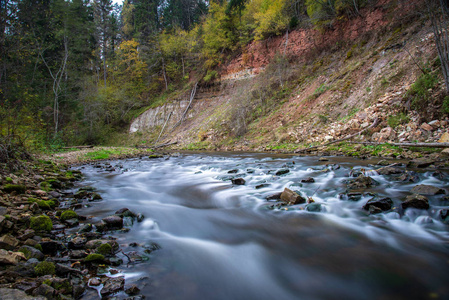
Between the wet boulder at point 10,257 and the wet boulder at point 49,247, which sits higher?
the wet boulder at point 10,257

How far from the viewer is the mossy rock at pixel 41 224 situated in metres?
2.86

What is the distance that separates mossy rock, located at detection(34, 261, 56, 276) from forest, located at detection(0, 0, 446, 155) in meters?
11.4

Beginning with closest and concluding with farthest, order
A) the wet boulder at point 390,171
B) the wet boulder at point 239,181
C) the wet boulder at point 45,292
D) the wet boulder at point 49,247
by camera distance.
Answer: the wet boulder at point 45,292 → the wet boulder at point 49,247 → the wet boulder at point 390,171 → the wet boulder at point 239,181

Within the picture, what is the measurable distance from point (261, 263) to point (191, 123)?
81.9 feet

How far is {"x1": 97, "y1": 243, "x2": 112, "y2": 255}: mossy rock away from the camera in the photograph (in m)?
2.52

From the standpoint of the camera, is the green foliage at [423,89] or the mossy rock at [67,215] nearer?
the mossy rock at [67,215]

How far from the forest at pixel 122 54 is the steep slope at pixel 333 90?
2.10 meters

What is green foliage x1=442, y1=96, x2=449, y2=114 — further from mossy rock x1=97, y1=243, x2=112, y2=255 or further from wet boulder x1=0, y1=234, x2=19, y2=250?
wet boulder x1=0, y1=234, x2=19, y2=250

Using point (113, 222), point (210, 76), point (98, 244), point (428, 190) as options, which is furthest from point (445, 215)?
point (210, 76)

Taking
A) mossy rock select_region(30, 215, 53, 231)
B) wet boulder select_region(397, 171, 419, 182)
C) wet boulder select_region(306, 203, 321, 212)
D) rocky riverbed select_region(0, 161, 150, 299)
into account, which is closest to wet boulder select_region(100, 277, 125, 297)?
rocky riverbed select_region(0, 161, 150, 299)

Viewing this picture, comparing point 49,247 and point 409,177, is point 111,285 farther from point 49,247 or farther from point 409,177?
point 409,177

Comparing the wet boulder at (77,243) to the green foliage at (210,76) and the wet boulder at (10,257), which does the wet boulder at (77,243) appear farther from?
the green foliage at (210,76)

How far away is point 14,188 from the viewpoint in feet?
12.9

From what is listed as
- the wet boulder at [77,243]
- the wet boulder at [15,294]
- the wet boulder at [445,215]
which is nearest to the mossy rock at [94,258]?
the wet boulder at [77,243]
